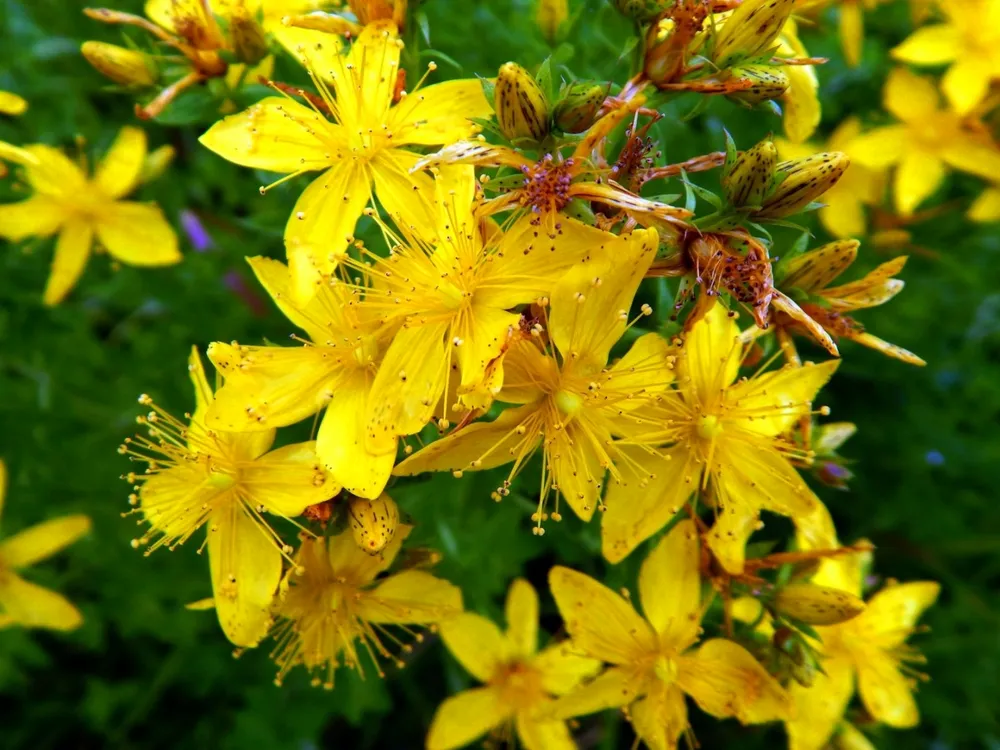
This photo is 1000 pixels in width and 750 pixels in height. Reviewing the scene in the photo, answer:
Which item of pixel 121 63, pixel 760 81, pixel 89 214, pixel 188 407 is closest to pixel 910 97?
pixel 760 81

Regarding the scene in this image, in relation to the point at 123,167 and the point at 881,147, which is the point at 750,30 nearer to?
the point at 881,147

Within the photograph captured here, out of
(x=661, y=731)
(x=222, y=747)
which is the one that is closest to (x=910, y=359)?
(x=661, y=731)

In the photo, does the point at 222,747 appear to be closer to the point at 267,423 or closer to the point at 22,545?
the point at 22,545

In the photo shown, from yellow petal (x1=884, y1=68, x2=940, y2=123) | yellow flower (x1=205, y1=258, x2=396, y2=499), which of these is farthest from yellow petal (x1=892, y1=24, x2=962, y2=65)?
yellow flower (x1=205, y1=258, x2=396, y2=499)

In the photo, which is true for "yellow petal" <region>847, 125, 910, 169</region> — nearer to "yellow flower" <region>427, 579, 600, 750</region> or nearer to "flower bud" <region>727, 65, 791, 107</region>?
"flower bud" <region>727, 65, 791, 107</region>

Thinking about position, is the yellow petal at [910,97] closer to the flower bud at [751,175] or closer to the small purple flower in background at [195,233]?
the flower bud at [751,175]

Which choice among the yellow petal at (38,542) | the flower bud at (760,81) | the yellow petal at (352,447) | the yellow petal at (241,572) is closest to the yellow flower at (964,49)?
the flower bud at (760,81)

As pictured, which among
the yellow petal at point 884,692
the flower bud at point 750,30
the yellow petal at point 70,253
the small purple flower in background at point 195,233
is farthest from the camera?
the small purple flower in background at point 195,233
